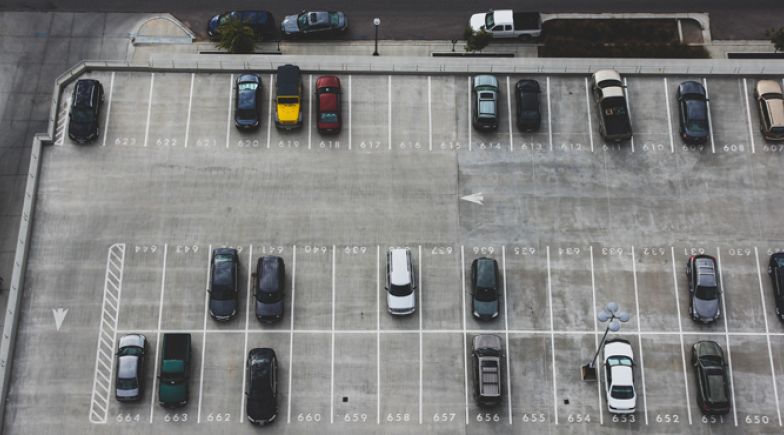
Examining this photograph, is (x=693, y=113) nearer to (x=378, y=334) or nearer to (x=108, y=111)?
(x=378, y=334)

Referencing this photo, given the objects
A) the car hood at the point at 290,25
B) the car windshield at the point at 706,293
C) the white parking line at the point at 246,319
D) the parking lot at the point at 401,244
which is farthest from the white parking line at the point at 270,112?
the car windshield at the point at 706,293

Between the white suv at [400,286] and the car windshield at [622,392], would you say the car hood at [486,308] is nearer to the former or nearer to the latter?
the white suv at [400,286]

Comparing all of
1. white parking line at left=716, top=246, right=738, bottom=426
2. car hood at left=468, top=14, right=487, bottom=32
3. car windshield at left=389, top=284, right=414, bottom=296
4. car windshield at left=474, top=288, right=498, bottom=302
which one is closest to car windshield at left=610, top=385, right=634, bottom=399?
white parking line at left=716, top=246, right=738, bottom=426

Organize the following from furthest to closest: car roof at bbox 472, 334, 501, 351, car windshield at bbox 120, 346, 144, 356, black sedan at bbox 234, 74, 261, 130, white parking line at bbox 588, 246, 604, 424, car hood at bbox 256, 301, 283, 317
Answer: black sedan at bbox 234, 74, 261, 130
car hood at bbox 256, 301, 283, 317
car roof at bbox 472, 334, 501, 351
white parking line at bbox 588, 246, 604, 424
car windshield at bbox 120, 346, 144, 356

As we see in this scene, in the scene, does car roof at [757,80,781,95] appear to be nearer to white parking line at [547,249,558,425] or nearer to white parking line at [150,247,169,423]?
white parking line at [547,249,558,425]

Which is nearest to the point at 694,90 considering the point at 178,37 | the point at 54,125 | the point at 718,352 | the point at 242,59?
the point at 718,352

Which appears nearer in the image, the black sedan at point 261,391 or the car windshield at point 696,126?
the black sedan at point 261,391
